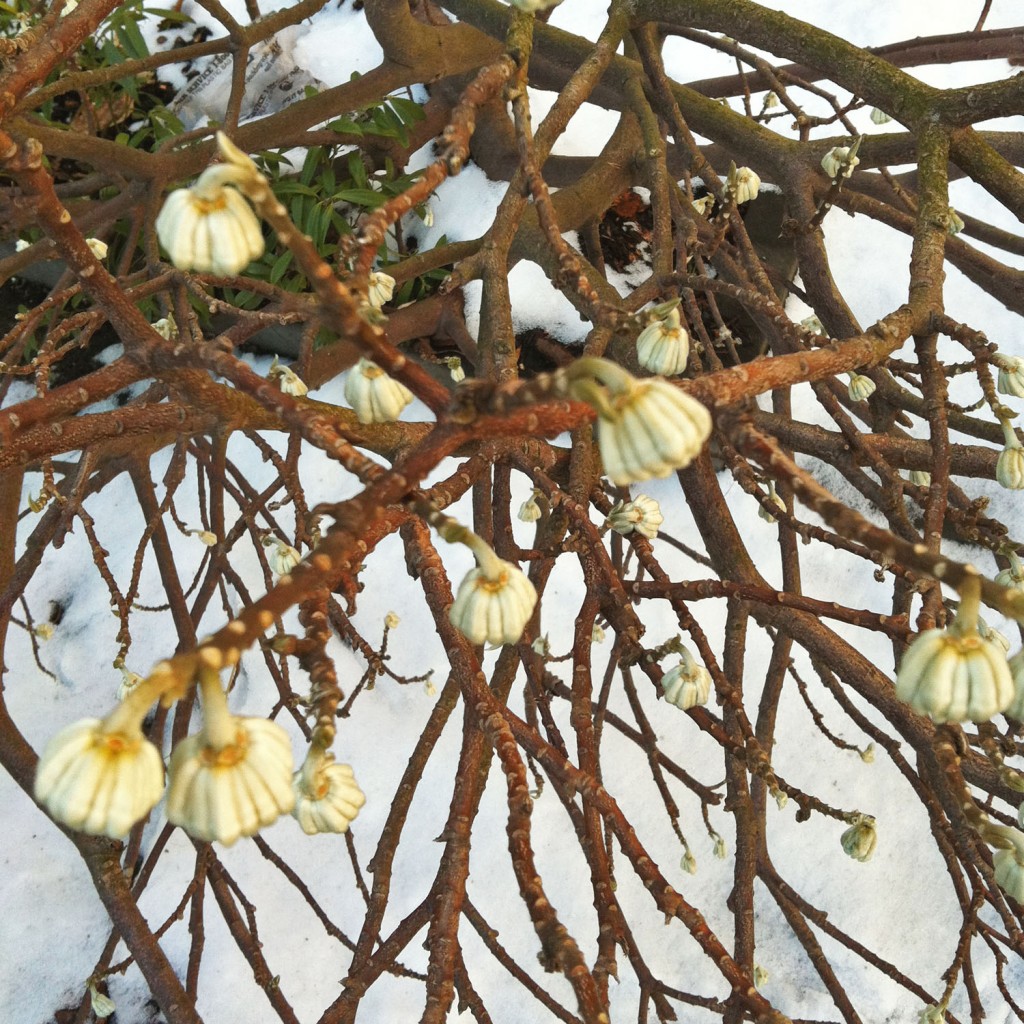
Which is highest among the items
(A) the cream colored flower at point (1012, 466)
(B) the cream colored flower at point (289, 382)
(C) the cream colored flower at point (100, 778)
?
(A) the cream colored flower at point (1012, 466)

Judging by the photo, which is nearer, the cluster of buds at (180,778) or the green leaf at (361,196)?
the cluster of buds at (180,778)

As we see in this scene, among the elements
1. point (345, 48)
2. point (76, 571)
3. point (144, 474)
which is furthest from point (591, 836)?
point (345, 48)

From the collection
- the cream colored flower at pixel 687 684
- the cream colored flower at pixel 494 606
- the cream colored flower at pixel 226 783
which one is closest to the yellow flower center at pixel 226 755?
the cream colored flower at pixel 226 783

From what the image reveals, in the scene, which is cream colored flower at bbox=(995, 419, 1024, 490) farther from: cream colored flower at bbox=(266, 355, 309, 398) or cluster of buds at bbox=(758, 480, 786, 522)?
cream colored flower at bbox=(266, 355, 309, 398)

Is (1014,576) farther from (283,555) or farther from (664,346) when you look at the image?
(283,555)

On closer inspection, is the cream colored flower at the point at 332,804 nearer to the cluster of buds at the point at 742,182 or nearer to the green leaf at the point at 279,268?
the cluster of buds at the point at 742,182

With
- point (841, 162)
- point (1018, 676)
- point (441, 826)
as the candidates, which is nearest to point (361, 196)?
point (841, 162)

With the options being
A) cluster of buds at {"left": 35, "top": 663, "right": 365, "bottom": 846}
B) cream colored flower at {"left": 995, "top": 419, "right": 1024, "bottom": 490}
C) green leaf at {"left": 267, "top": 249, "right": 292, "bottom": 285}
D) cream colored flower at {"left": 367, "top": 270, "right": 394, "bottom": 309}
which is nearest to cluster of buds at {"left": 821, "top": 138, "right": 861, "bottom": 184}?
cream colored flower at {"left": 995, "top": 419, "right": 1024, "bottom": 490}
